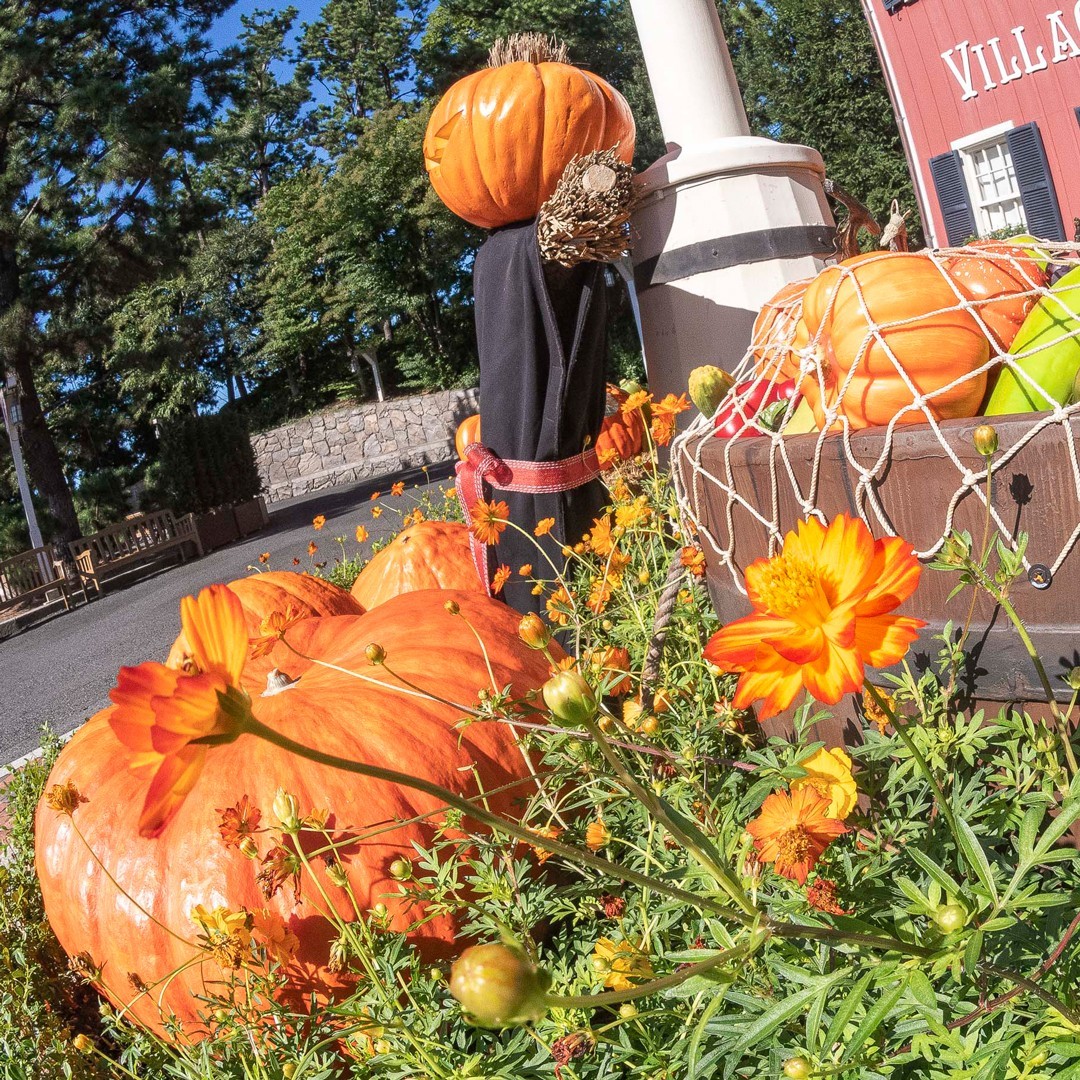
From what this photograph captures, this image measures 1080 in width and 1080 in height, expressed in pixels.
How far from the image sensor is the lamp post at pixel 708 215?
115 inches

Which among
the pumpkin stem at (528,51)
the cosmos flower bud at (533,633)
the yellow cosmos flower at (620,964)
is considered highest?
the pumpkin stem at (528,51)

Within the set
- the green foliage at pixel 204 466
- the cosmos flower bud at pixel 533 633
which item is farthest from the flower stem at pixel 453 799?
the green foliage at pixel 204 466

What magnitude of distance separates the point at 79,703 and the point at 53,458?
11506mm

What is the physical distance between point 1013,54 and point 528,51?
10.3 m

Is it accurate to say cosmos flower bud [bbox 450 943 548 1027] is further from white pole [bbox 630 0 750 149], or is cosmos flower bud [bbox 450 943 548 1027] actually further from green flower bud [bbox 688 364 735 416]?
white pole [bbox 630 0 750 149]

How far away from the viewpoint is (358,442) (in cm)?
2638

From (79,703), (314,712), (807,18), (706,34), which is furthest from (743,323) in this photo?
(807,18)

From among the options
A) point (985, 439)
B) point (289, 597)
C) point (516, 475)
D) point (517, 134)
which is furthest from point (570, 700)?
point (517, 134)

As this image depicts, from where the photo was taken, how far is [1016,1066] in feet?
2.60

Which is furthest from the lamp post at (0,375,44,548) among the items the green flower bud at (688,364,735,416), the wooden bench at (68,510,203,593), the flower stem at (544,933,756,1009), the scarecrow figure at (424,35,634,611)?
the flower stem at (544,933,756,1009)

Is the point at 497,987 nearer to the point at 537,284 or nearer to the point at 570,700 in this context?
the point at 570,700

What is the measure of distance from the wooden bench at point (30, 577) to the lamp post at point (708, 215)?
1283 cm

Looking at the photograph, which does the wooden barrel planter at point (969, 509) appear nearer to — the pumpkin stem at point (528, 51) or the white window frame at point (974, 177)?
the pumpkin stem at point (528, 51)

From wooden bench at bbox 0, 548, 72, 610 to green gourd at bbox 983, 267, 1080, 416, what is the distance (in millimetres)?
14295
